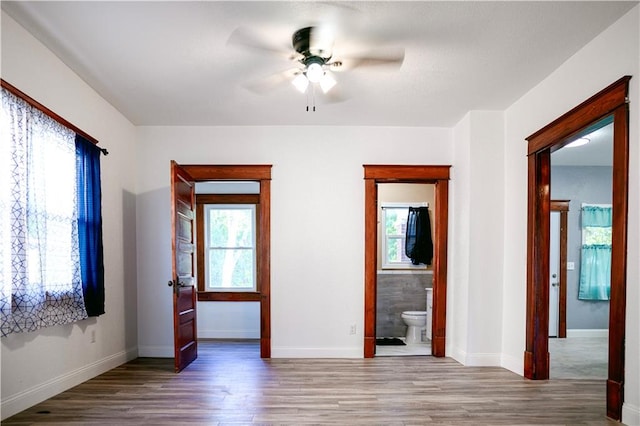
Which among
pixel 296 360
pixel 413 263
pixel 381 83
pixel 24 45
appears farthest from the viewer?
pixel 413 263

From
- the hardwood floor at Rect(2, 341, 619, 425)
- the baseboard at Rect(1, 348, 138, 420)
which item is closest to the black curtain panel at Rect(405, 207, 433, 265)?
the hardwood floor at Rect(2, 341, 619, 425)

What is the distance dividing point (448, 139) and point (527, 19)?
2.10 metres

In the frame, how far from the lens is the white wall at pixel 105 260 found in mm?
2500

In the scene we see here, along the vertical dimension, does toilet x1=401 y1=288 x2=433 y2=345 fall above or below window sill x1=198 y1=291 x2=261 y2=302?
below

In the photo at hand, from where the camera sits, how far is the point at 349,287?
4.23 meters

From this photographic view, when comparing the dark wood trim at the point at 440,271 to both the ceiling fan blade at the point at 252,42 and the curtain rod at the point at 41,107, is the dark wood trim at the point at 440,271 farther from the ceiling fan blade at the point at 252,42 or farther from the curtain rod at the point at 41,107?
the curtain rod at the point at 41,107

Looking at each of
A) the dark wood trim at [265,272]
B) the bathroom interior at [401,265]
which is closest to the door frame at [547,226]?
the bathroom interior at [401,265]

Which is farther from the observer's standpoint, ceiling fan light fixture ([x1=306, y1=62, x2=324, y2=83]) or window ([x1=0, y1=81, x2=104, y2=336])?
ceiling fan light fixture ([x1=306, y1=62, x2=324, y2=83])

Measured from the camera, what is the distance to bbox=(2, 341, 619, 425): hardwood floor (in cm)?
259

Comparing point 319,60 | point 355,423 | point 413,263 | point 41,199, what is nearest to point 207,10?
point 319,60

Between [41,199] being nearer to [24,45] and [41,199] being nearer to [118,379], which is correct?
[24,45]

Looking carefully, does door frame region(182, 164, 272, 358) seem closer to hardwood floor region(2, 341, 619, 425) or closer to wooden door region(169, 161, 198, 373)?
wooden door region(169, 161, 198, 373)

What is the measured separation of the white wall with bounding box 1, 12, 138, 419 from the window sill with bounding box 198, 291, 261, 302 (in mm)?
1350

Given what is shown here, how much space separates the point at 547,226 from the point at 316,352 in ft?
8.92
